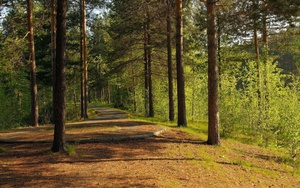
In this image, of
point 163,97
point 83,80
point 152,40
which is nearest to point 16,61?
point 83,80

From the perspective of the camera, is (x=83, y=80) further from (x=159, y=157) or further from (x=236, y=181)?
(x=236, y=181)

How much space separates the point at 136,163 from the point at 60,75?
12.1 feet

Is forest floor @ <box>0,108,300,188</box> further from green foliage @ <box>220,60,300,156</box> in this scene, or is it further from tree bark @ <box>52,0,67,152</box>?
green foliage @ <box>220,60,300,156</box>

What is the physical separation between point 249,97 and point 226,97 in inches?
63.6

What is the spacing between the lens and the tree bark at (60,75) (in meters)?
7.66

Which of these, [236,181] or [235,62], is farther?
[235,62]

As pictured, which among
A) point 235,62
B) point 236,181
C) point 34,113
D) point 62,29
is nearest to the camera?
point 236,181

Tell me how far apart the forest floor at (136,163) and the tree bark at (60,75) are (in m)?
0.48

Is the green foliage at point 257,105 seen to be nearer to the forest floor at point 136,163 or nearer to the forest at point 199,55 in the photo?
the forest at point 199,55

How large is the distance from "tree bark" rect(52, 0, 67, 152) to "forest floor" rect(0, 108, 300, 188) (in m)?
0.48

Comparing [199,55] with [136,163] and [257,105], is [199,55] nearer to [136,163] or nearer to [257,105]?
[257,105]

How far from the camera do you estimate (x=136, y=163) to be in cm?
741

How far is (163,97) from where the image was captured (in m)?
22.7

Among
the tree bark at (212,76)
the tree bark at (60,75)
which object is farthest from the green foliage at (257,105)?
the tree bark at (60,75)
